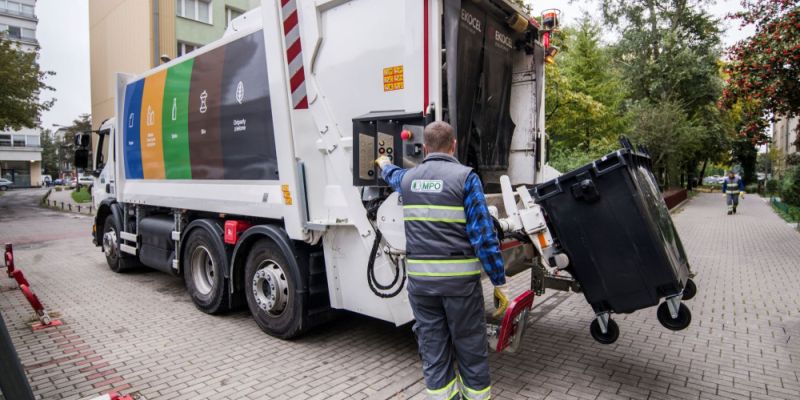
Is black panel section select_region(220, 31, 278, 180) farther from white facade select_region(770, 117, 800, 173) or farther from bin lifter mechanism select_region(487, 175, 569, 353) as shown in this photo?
white facade select_region(770, 117, 800, 173)

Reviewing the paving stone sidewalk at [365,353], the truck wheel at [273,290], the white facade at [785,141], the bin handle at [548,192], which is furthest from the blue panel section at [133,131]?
the white facade at [785,141]

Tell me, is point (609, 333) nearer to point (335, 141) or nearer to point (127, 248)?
point (335, 141)

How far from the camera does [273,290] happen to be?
13.5 feet

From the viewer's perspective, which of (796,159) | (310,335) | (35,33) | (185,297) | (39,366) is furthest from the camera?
(35,33)

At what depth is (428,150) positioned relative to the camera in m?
2.78

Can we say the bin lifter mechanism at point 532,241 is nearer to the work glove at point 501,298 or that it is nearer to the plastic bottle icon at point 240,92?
the work glove at point 501,298

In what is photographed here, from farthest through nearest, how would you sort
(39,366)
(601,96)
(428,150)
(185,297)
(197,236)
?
(601,96) → (185,297) → (197,236) → (39,366) → (428,150)

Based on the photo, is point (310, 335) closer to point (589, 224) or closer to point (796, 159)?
point (589, 224)

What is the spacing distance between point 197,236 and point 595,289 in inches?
158

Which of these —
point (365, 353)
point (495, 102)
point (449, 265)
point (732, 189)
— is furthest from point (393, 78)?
point (732, 189)

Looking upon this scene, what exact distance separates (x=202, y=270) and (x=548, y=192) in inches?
154

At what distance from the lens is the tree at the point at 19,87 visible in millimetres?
18172

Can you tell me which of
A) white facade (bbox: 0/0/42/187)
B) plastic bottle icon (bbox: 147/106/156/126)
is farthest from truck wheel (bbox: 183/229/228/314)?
white facade (bbox: 0/0/42/187)

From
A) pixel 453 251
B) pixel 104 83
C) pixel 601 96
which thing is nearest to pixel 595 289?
pixel 453 251
